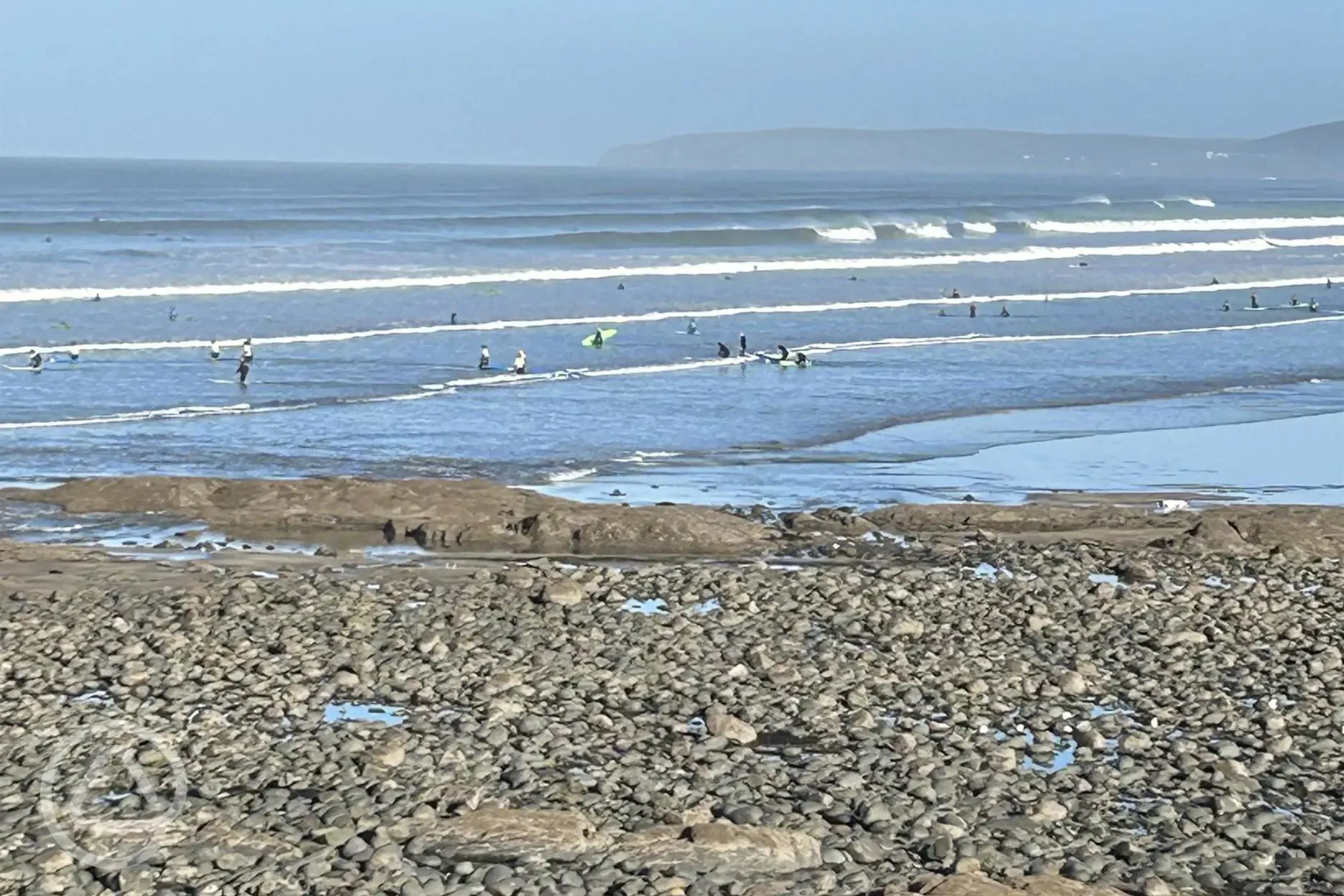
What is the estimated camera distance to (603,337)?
32750mm

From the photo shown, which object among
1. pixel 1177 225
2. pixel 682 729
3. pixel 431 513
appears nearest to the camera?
pixel 682 729

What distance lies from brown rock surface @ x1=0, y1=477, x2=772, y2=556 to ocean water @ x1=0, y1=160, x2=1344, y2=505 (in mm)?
1543

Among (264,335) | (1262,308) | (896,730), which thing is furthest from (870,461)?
(1262,308)

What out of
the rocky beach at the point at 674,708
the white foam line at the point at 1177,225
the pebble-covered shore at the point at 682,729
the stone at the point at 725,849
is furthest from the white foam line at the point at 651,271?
the stone at the point at 725,849

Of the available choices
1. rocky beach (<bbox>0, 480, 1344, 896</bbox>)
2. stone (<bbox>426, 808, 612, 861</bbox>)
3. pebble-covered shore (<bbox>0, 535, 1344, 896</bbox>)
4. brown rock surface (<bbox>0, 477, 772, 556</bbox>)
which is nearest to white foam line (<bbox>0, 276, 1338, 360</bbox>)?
brown rock surface (<bbox>0, 477, 772, 556</bbox>)

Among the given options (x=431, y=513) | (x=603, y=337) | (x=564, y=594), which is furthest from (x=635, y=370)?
(x=564, y=594)

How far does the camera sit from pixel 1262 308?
43.1m

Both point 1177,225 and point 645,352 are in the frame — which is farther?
point 1177,225

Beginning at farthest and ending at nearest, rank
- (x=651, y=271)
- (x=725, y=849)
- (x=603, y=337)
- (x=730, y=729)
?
1. (x=651, y=271)
2. (x=603, y=337)
3. (x=730, y=729)
4. (x=725, y=849)

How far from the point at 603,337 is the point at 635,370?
155 inches

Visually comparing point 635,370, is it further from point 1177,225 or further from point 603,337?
point 1177,225

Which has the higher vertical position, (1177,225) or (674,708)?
(1177,225)

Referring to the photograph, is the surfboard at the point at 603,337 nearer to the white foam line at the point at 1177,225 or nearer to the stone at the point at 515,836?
the stone at the point at 515,836

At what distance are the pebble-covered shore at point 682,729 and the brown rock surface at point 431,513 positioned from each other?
119cm
